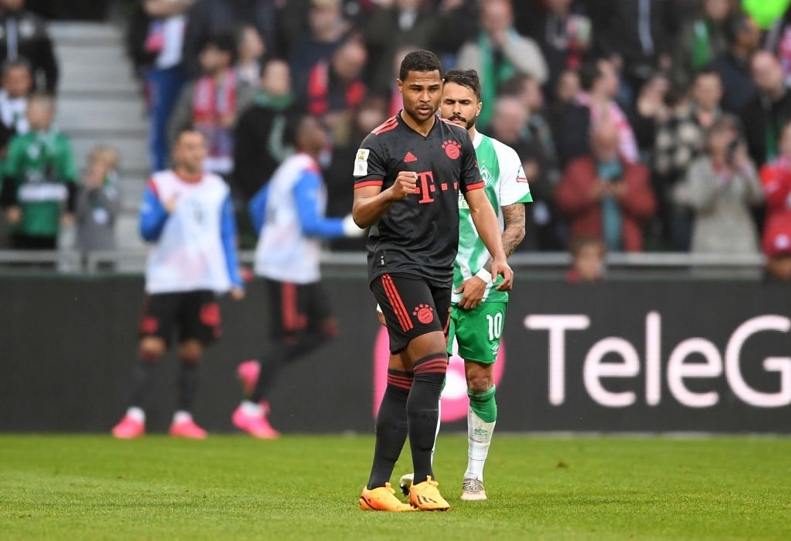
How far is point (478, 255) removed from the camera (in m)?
8.72

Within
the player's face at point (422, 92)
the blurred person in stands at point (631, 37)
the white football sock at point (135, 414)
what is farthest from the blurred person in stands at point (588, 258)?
the player's face at point (422, 92)

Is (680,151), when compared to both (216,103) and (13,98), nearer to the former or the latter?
(216,103)

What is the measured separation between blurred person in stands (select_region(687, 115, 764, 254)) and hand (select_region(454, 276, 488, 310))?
25.5 ft

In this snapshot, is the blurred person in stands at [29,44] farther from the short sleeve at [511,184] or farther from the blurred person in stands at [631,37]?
the short sleeve at [511,184]

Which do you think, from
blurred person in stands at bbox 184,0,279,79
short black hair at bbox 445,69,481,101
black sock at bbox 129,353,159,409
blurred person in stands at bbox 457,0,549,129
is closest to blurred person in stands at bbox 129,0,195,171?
blurred person in stands at bbox 184,0,279,79

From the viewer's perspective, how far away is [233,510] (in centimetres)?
740

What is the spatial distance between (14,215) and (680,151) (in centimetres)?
672

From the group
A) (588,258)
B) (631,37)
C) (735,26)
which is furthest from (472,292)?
(735,26)

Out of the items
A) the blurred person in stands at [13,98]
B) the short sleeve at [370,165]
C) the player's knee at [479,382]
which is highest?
the blurred person in stands at [13,98]

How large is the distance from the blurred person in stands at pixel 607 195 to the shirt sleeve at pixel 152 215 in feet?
13.6

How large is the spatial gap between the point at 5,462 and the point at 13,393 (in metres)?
3.25

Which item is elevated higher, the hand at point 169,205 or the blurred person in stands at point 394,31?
the blurred person in stands at point 394,31

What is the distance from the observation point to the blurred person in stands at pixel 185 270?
13695 millimetres

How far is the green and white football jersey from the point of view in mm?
8562
